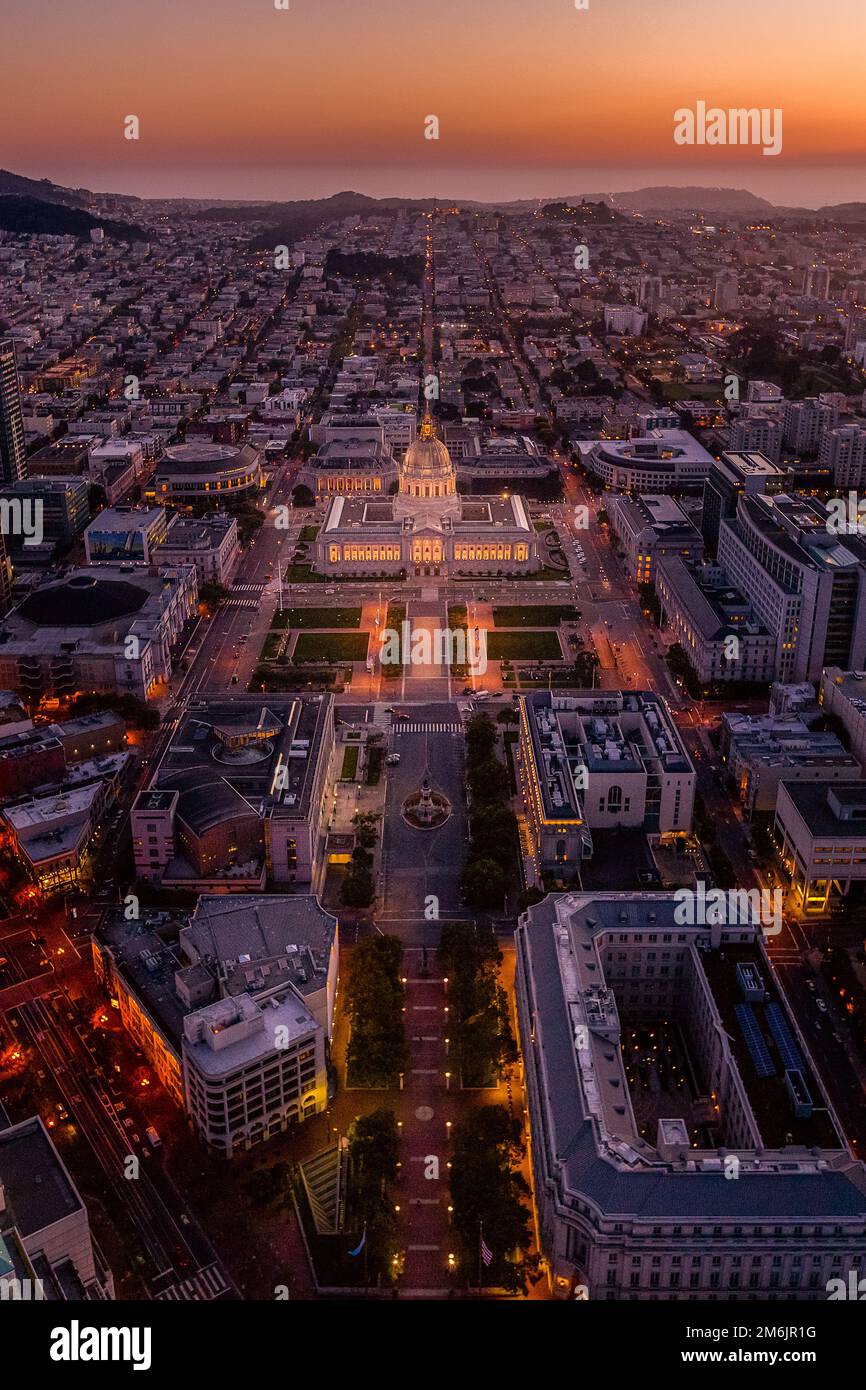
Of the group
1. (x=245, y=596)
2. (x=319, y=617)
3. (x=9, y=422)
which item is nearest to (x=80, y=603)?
(x=245, y=596)

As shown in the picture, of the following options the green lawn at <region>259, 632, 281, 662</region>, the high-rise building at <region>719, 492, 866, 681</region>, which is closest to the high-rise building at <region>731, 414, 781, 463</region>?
the high-rise building at <region>719, 492, 866, 681</region>

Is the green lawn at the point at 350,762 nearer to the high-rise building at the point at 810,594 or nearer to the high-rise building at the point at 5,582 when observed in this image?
the high-rise building at the point at 810,594

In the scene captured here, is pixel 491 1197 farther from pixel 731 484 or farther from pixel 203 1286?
pixel 731 484

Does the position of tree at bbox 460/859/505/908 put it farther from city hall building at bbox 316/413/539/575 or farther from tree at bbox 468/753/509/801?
city hall building at bbox 316/413/539/575

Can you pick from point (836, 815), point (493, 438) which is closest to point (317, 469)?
point (493, 438)

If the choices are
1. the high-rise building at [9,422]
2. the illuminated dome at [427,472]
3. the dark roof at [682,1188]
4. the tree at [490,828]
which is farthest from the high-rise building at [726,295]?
the dark roof at [682,1188]

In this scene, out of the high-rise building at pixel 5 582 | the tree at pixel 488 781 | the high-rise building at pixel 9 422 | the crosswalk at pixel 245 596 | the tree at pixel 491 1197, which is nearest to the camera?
the tree at pixel 491 1197
